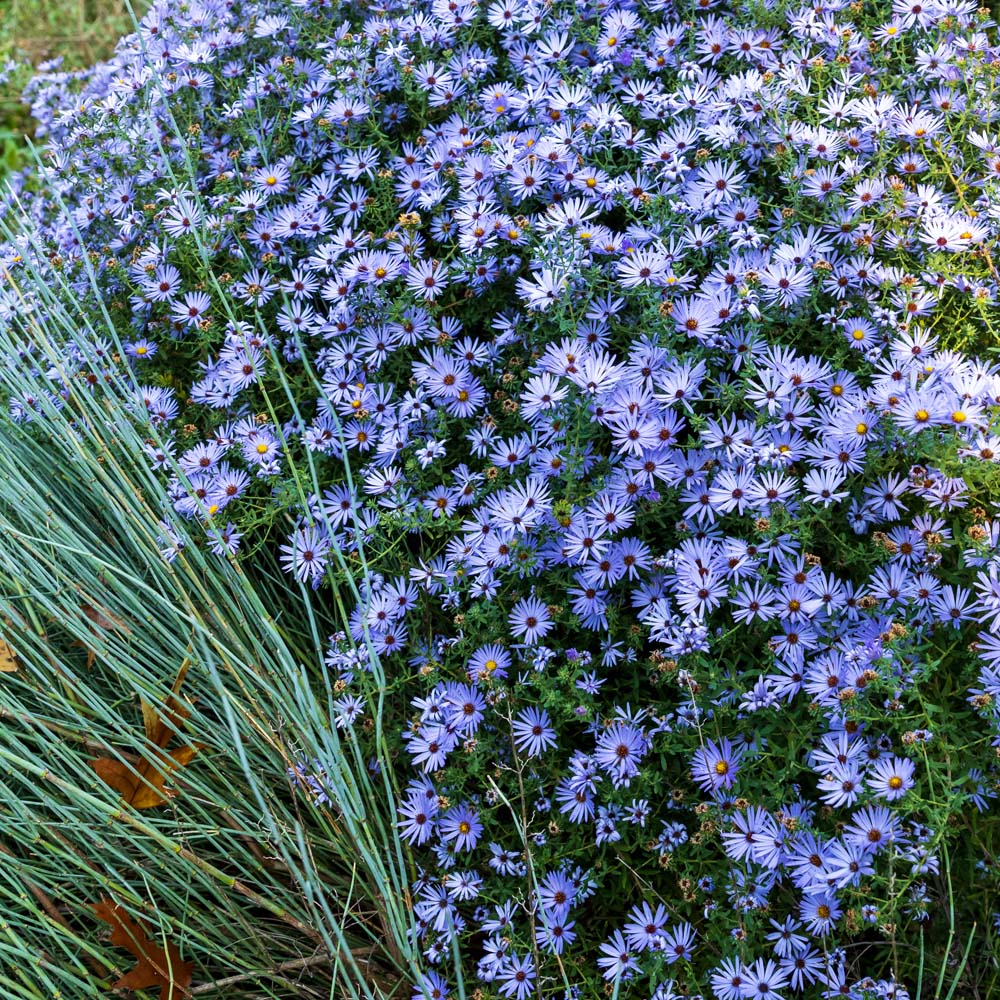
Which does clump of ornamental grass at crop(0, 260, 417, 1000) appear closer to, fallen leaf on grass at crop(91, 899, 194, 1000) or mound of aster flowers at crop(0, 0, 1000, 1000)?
fallen leaf on grass at crop(91, 899, 194, 1000)

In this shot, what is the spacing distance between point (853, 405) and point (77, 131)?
210 cm

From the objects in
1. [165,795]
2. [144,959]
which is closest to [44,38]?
[165,795]

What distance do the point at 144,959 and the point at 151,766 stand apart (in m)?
0.33

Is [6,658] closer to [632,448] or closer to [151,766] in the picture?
[151,766]

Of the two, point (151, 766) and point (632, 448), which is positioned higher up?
point (632, 448)

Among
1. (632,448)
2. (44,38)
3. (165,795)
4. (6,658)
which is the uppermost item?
(44,38)

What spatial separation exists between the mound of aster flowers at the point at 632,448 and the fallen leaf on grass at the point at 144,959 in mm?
366

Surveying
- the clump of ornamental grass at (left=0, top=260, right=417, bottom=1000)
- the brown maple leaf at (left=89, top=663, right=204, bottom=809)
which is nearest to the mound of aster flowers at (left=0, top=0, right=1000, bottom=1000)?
the clump of ornamental grass at (left=0, top=260, right=417, bottom=1000)

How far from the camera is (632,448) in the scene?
72.9 inches

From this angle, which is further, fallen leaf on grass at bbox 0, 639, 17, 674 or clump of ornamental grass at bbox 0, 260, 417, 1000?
fallen leaf on grass at bbox 0, 639, 17, 674

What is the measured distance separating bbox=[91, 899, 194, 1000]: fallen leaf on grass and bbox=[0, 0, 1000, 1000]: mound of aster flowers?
37 centimetres

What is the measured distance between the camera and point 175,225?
7.85ft

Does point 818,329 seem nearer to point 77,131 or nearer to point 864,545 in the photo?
point 864,545

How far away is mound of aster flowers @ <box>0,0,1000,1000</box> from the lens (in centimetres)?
173
